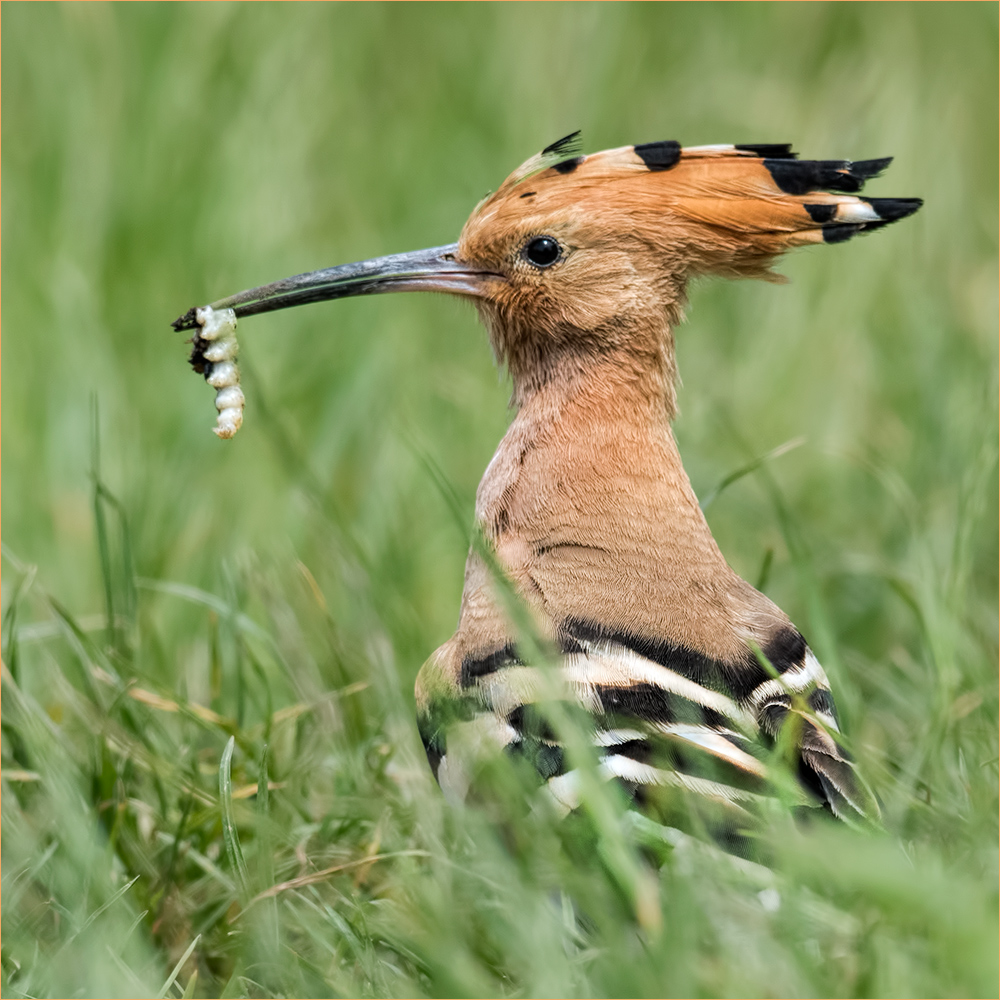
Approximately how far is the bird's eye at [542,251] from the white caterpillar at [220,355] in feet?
1.45

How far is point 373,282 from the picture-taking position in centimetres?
213

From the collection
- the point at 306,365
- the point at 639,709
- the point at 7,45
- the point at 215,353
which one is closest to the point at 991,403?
the point at 639,709

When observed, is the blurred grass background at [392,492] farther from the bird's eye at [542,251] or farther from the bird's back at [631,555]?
the bird's eye at [542,251]

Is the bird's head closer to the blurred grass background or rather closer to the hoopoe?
the hoopoe

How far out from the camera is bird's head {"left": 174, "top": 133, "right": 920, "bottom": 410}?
1.98m

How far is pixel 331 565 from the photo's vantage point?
2.66m

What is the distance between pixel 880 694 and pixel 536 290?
3.19 feet

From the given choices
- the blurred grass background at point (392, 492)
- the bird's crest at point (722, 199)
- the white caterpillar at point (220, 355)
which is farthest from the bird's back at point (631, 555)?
the white caterpillar at point (220, 355)

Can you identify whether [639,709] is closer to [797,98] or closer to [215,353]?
[215,353]

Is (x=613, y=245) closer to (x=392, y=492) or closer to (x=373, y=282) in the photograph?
(x=373, y=282)

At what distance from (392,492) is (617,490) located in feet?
3.87

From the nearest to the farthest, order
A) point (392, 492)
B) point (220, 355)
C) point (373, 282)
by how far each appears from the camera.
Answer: point (220, 355), point (373, 282), point (392, 492)

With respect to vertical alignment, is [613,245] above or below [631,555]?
above

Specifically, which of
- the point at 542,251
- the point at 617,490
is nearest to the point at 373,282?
the point at 542,251
